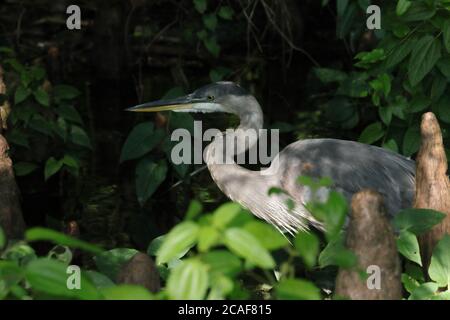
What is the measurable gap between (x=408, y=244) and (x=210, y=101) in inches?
85.7

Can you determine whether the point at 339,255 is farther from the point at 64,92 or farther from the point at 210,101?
the point at 64,92

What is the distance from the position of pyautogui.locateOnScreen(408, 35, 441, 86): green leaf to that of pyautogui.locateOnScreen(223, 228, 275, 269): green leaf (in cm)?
295

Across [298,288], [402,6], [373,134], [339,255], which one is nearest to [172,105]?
[373,134]

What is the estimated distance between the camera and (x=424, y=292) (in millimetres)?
3514

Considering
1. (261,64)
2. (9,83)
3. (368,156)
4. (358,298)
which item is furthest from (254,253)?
(261,64)

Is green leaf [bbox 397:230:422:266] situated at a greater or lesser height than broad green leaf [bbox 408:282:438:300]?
greater

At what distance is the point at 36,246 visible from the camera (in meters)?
5.50

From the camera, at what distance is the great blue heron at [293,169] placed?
510 centimetres

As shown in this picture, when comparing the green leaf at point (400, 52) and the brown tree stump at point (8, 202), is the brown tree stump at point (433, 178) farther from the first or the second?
the brown tree stump at point (8, 202)

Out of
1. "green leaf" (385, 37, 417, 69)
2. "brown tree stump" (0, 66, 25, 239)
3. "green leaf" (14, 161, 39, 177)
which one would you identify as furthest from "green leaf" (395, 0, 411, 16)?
"green leaf" (14, 161, 39, 177)

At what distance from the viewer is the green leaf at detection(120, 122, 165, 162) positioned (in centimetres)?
575

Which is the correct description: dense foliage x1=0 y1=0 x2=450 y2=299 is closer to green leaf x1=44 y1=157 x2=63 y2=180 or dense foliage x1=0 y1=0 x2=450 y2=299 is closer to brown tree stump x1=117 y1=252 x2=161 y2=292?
green leaf x1=44 y1=157 x2=63 y2=180

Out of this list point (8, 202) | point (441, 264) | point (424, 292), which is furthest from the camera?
point (8, 202)

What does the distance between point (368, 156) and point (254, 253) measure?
9.73 ft
